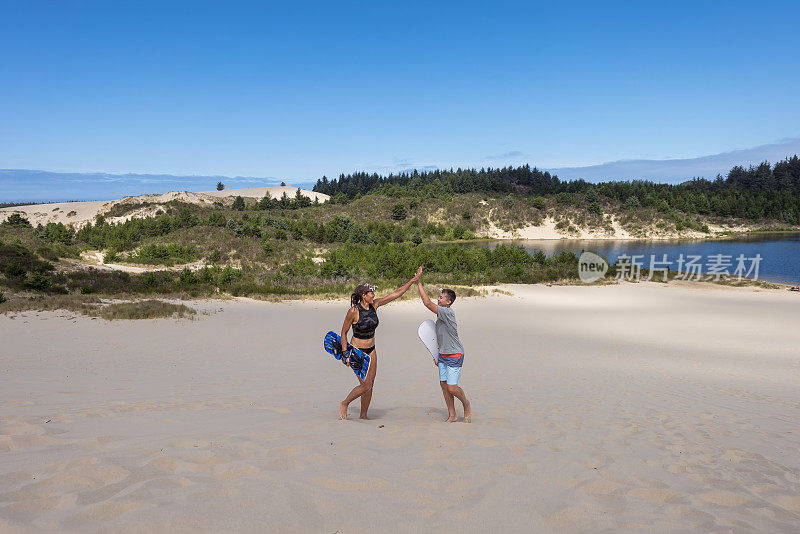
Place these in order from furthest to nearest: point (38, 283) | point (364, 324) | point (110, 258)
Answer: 1. point (110, 258)
2. point (38, 283)
3. point (364, 324)

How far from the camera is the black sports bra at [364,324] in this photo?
589 centimetres

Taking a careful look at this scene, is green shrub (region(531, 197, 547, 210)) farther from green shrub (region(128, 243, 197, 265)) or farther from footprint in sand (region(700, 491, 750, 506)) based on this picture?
footprint in sand (region(700, 491, 750, 506))

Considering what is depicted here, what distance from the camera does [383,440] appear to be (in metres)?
Answer: 5.22

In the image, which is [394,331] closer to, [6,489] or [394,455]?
[394,455]

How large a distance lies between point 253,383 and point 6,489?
17.7 feet

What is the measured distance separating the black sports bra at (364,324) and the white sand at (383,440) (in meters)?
1.15

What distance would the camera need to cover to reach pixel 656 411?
7.35 metres

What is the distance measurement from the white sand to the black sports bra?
1.15m

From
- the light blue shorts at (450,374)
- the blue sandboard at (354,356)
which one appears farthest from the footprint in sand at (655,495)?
the blue sandboard at (354,356)

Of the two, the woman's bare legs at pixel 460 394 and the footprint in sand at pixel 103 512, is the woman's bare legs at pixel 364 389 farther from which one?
the footprint in sand at pixel 103 512

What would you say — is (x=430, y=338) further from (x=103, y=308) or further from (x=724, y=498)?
(x=103, y=308)

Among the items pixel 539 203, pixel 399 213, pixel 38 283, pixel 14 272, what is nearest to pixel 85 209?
pixel 399 213

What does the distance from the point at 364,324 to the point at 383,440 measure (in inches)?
56.3

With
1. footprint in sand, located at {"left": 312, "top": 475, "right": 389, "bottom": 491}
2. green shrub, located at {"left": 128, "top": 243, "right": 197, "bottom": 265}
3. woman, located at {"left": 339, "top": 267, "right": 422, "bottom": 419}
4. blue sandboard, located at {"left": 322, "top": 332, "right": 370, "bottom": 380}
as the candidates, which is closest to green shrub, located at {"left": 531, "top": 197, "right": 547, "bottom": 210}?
green shrub, located at {"left": 128, "top": 243, "right": 197, "bottom": 265}
